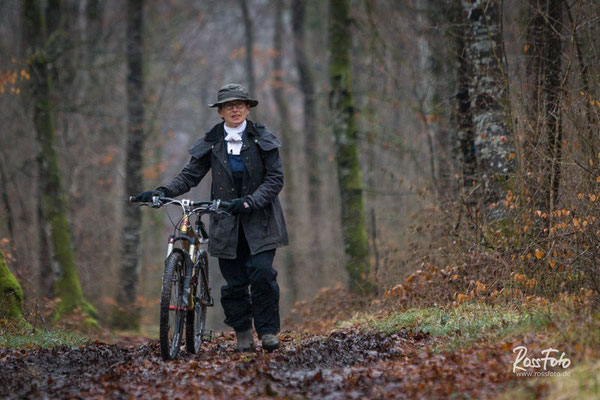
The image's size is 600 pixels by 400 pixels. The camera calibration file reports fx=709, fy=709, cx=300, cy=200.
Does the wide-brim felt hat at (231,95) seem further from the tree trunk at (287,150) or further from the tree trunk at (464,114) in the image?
the tree trunk at (287,150)

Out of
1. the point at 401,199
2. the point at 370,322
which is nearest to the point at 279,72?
the point at 401,199

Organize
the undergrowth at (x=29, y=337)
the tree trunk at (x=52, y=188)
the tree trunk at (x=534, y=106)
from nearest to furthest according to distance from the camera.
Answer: the undergrowth at (x=29, y=337) → the tree trunk at (x=534, y=106) → the tree trunk at (x=52, y=188)

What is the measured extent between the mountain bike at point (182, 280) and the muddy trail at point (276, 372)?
8.9 inches

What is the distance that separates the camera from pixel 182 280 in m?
6.90

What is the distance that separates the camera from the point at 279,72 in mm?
27594

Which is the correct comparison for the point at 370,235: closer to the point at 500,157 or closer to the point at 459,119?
the point at 459,119

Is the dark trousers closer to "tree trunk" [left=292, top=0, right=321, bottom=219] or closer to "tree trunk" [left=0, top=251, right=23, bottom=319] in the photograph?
"tree trunk" [left=0, top=251, right=23, bottom=319]

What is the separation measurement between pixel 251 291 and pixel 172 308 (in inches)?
37.3

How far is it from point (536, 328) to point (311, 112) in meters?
19.2

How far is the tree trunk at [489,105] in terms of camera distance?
8969mm

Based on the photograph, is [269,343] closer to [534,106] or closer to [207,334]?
[207,334]

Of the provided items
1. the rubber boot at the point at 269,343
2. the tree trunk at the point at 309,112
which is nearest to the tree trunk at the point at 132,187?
the tree trunk at the point at 309,112

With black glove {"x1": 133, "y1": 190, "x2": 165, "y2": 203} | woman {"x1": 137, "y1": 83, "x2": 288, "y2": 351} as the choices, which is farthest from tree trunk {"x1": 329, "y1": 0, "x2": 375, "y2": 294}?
black glove {"x1": 133, "y1": 190, "x2": 165, "y2": 203}

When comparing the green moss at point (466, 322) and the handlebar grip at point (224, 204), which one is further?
the handlebar grip at point (224, 204)
